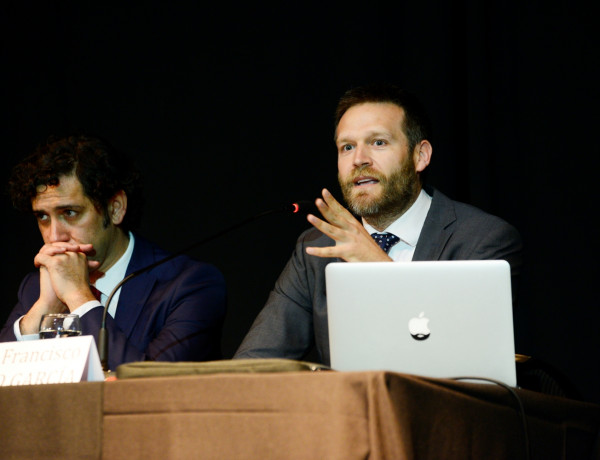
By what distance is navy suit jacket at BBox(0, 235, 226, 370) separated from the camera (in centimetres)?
235

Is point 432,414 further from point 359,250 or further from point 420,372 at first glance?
point 359,250

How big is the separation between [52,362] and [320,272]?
108 cm

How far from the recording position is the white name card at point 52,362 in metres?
1.41

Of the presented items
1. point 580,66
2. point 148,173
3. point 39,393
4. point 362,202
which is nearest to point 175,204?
point 148,173

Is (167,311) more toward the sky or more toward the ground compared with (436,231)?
more toward the ground

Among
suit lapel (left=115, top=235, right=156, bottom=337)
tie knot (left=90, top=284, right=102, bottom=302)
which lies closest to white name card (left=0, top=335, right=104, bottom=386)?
suit lapel (left=115, top=235, right=156, bottom=337)

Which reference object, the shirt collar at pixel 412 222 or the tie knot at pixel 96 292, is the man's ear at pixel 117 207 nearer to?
the tie knot at pixel 96 292

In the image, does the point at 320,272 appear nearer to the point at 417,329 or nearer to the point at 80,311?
the point at 80,311

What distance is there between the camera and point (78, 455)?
3.85 feet

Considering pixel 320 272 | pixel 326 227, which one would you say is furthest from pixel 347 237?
pixel 320 272

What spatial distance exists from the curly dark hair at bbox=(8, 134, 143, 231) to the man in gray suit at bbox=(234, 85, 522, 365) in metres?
0.73

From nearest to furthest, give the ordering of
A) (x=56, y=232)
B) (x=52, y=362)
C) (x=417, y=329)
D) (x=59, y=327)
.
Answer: (x=417, y=329)
(x=52, y=362)
(x=59, y=327)
(x=56, y=232)

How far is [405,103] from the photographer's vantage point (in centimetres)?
266

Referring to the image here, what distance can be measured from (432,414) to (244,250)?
2.18 metres
